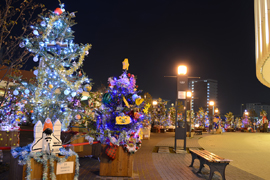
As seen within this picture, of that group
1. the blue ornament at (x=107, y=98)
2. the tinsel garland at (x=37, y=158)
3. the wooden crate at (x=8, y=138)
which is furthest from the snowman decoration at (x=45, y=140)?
the wooden crate at (x=8, y=138)

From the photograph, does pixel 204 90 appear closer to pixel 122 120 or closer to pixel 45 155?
pixel 122 120

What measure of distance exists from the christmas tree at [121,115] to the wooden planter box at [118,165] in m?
0.23

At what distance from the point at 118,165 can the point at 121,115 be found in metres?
1.40

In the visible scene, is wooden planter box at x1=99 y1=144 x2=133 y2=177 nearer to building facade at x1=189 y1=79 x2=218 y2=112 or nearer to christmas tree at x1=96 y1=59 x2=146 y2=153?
christmas tree at x1=96 y1=59 x2=146 y2=153

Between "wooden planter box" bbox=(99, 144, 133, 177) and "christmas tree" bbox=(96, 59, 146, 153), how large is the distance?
227mm

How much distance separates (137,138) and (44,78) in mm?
4192

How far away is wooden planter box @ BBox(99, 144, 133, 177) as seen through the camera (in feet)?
22.2

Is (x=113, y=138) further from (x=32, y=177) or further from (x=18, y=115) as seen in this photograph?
(x=18, y=115)

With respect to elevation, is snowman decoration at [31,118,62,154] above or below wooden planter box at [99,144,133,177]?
above

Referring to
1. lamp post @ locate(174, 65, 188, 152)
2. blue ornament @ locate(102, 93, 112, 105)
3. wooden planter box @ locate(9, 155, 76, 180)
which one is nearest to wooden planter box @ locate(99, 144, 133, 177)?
blue ornament @ locate(102, 93, 112, 105)

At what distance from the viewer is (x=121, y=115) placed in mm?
6977

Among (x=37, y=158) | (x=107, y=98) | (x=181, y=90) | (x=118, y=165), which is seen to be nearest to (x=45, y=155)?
(x=37, y=158)

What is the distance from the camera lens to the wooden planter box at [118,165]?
266 inches

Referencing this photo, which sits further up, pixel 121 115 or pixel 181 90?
pixel 181 90
